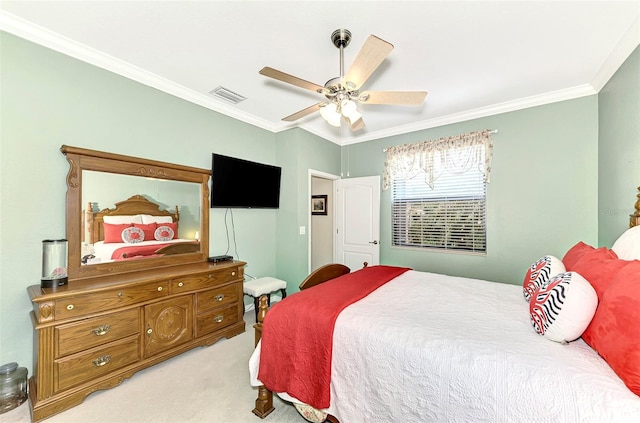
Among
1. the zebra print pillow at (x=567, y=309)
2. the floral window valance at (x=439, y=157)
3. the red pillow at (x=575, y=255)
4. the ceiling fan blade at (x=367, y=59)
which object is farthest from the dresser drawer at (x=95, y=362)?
the floral window valance at (x=439, y=157)

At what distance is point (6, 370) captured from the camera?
1.78m

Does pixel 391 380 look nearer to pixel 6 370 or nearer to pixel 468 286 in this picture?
pixel 468 286

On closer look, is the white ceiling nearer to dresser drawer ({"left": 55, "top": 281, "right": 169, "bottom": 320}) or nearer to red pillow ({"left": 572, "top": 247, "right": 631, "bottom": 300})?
red pillow ({"left": 572, "top": 247, "right": 631, "bottom": 300})

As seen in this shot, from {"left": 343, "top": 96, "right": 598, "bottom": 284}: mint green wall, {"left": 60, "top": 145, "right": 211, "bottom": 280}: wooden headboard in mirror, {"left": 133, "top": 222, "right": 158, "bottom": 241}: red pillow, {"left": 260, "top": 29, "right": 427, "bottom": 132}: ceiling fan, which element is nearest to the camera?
{"left": 260, "top": 29, "right": 427, "bottom": 132}: ceiling fan

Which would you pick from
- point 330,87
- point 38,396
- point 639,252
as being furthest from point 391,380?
point 38,396

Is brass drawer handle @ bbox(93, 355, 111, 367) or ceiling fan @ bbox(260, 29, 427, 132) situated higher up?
ceiling fan @ bbox(260, 29, 427, 132)

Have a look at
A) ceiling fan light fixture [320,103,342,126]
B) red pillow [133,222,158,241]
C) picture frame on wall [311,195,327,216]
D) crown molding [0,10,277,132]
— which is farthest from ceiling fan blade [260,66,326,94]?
picture frame on wall [311,195,327,216]

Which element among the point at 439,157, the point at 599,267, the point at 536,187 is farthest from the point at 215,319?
the point at 536,187

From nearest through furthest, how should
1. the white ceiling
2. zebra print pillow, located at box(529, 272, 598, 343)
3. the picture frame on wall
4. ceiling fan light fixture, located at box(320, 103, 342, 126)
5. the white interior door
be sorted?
zebra print pillow, located at box(529, 272, 598, 343) < the white ceiling < ceiling fan light fixture, located at box(320, 103, 342, 126) < the white interior door < the picture frame on wall

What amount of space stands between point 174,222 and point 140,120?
1055 mm

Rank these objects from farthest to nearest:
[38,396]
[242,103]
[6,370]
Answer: [242,103]
[6,370]
[38,396]

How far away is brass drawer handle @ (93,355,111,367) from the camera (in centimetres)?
188

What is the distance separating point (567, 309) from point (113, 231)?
3197 mm

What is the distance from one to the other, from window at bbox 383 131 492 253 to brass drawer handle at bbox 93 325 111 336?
3461mm
